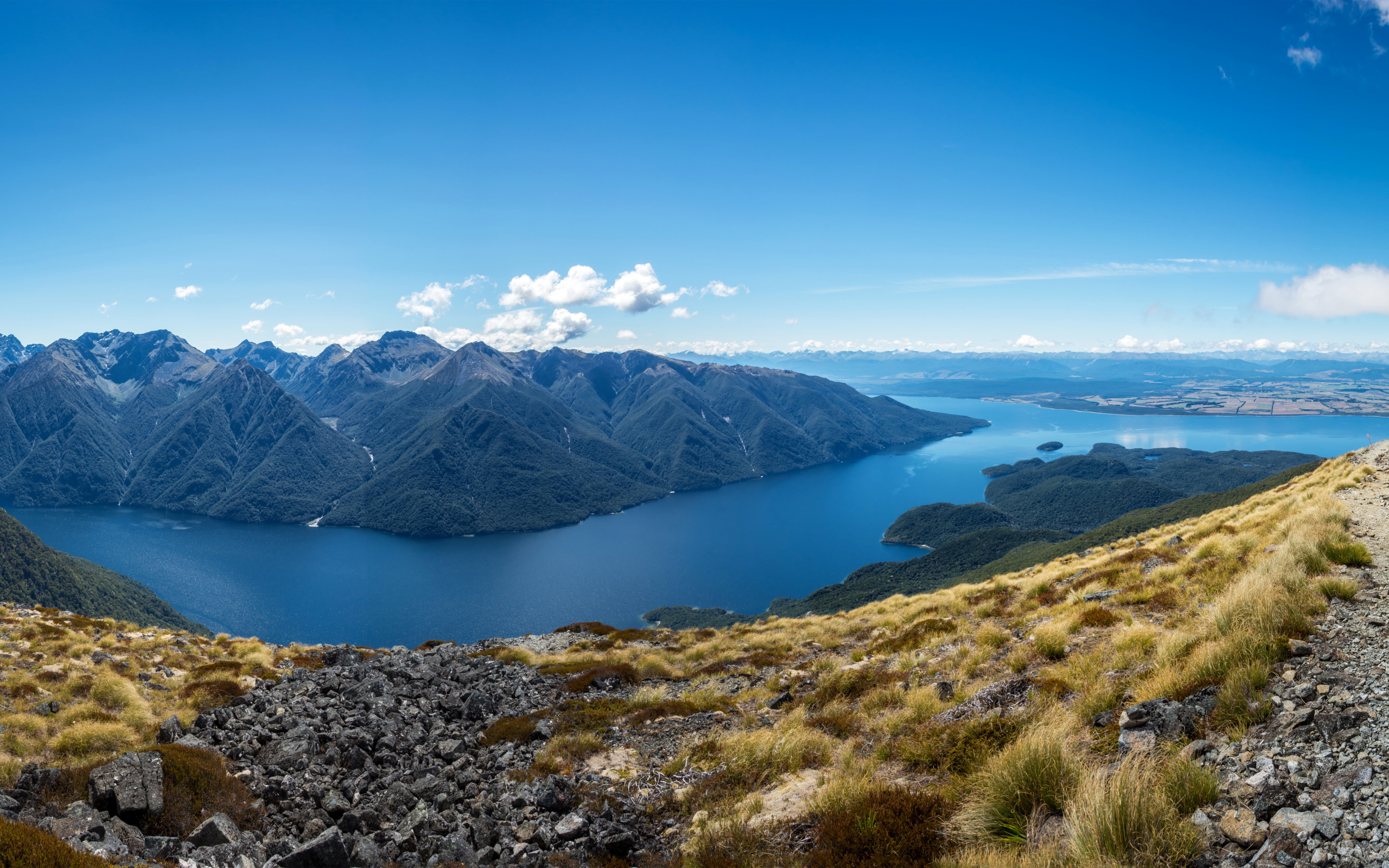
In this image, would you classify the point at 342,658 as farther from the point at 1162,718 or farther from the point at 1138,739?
the point at 1162,718

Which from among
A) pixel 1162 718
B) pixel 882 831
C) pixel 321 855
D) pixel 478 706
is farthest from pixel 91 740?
pixel 1162 718

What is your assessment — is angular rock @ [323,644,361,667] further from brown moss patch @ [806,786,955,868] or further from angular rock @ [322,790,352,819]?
brown moss patch @ [806,786,955,868]

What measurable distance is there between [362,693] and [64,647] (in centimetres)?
1193

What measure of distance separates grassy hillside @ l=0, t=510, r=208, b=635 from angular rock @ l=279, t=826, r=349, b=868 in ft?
580

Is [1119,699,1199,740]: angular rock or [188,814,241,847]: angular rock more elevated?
[1119,699,1199,740]: angular rock

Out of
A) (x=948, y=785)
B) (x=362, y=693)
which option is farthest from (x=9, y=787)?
(x=948, y=785)

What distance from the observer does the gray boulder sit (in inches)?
399

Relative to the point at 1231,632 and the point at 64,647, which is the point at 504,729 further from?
the point at 64,647

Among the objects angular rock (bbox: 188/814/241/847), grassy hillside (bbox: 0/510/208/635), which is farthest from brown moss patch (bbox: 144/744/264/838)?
grassy hillside (bbox: 0/510/208/635)

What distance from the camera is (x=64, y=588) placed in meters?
146

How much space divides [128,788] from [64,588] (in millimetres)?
207967

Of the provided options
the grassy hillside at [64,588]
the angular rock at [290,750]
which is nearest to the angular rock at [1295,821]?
the angular rock at [290,750]

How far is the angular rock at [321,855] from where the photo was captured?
29.1ft

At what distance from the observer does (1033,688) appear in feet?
36.2
